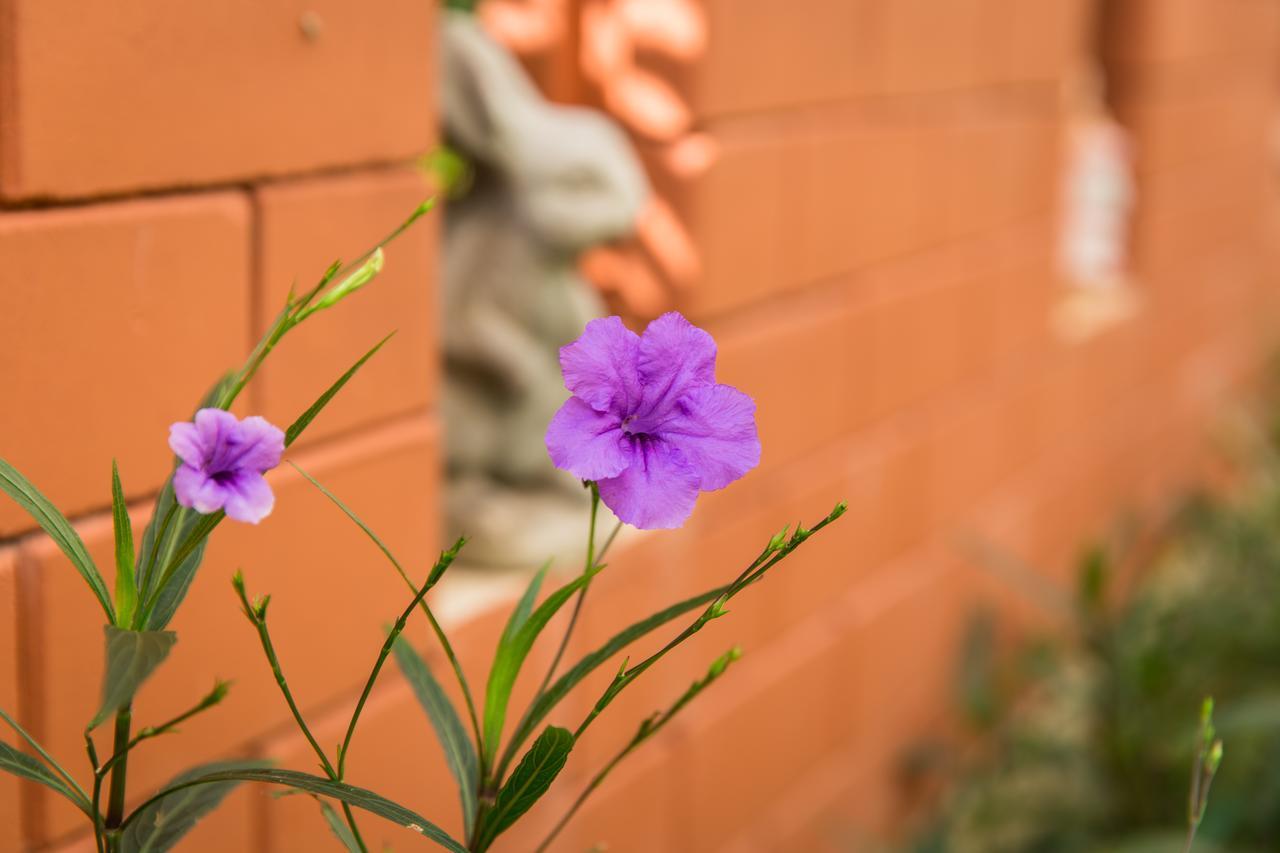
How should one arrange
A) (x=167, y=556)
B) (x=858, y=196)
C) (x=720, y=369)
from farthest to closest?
(x=858, y=196), (x=720, y=369), (x=167, y=556)

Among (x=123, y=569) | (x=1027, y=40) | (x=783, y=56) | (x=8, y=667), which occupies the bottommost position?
(x=123, y=569)

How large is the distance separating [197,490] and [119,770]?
0.16 metres

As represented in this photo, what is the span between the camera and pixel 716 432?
0.58 meters

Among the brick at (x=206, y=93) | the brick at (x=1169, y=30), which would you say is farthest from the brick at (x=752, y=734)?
the brick at (x=1169, y=30)

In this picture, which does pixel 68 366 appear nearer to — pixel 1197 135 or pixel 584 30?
pixel 584 30

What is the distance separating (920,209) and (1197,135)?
1778 mm

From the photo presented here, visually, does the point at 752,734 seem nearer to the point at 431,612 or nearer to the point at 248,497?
the point at 431,612

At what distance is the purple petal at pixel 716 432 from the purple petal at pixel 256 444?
0.14 metres

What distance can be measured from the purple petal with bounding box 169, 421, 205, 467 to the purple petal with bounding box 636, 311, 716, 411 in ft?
0.53

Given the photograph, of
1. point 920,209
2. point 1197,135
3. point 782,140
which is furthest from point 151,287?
point 1197,135

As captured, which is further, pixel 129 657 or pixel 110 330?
pixel 110 330

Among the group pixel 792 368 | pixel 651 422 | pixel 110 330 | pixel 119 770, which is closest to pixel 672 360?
pixel 651 422

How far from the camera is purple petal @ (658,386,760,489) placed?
0.58 m

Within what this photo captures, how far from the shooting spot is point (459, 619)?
1406mm
